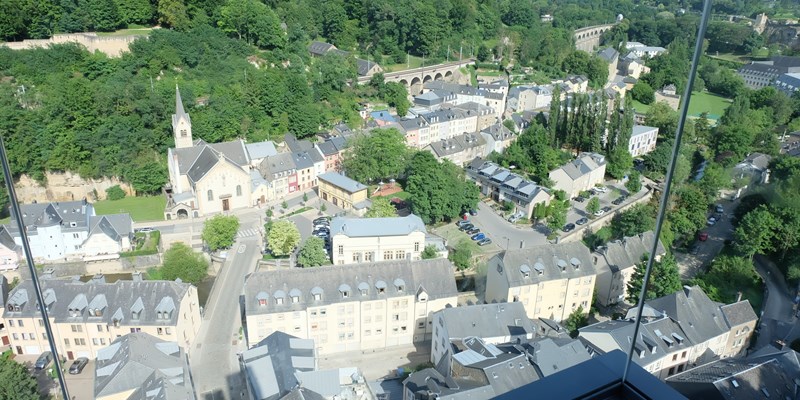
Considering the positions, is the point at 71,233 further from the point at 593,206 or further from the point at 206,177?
the point at 593,206

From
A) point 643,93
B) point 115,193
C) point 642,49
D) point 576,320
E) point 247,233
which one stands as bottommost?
point 576,320

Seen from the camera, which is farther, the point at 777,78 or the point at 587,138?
the point at 777,78

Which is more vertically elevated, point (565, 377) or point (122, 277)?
point (565, 377)

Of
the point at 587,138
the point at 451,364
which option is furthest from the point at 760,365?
the point at 587,138

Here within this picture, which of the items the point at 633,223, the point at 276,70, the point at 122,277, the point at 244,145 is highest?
the point at 276,70

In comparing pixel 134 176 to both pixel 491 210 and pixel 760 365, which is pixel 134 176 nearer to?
pixel 491 210

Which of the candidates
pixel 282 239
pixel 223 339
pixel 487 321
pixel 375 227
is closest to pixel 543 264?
pixel 487 321

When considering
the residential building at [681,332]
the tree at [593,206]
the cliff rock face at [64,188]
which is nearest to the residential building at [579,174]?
the tree at [593,206]
